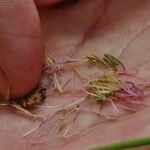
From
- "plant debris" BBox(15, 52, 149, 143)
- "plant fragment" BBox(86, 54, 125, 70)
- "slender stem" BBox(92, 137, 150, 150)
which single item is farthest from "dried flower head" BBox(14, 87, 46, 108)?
"slender stem" BBox(92, 137, 150, 150)

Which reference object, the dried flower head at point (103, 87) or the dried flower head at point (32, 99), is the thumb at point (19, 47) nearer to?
the dried flower head at point (32, 99)

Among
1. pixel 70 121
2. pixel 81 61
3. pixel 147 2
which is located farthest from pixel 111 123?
pixel 147 2

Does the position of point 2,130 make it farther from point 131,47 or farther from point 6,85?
point 131,47

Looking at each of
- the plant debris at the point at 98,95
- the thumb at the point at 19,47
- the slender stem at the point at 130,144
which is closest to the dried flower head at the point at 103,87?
the plant debris at the point at 98,95

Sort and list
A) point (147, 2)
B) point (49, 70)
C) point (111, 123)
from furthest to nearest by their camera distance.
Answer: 1. point (147, 2)
2. point (49, 70)
3. point (111, 123)

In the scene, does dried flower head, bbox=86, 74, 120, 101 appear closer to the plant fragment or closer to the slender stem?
the plant fragment

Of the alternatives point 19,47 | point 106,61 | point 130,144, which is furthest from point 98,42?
point 130,144

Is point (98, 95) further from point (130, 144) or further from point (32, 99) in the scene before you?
point (130, 144)

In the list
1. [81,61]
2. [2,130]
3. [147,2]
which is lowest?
[2,130]
